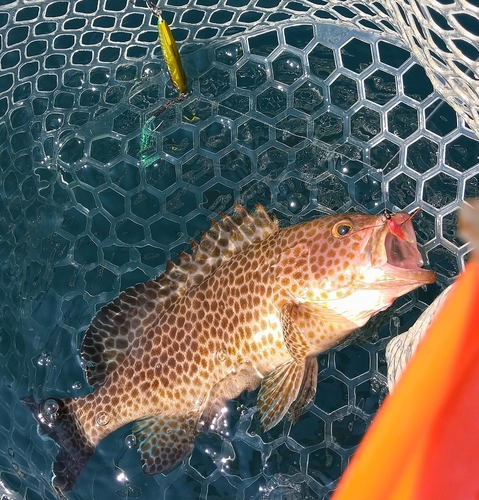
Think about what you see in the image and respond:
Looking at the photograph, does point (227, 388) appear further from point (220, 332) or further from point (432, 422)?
point (432, 422)

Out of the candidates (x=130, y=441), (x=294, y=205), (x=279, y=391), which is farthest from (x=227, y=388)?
(x=294, y=205)

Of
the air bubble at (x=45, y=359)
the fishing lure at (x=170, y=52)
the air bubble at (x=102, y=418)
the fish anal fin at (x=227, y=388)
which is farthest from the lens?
the air bubble at (x=45, y=359)

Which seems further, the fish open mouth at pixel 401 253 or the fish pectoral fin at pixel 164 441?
the fish pectoral fin at pixel 164 441

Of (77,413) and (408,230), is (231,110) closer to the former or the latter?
(408,230)

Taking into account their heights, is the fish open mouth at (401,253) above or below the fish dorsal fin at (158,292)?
above

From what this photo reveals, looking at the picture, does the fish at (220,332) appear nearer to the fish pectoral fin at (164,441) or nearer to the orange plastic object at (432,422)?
the fish pectoral fin at (164,441)

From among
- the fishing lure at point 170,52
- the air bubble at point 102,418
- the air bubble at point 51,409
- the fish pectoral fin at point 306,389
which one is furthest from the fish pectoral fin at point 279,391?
the fishing lure at point 170,52

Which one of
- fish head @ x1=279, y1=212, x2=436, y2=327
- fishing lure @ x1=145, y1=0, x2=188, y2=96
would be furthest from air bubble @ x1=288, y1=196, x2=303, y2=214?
fishing lure @ x1=145, y1=0, x2=188, y2=96
